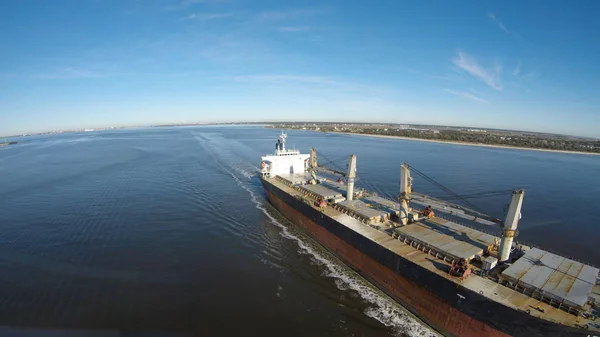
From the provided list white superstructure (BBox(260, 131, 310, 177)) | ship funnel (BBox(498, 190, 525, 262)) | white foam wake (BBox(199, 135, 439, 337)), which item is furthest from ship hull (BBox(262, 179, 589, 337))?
white superstructure (BBox(260, 131, 310, 177))

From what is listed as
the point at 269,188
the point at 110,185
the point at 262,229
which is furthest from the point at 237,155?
the point at 262,229

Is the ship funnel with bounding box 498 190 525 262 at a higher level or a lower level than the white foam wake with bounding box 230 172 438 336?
higher

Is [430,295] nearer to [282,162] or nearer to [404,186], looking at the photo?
[404,186]

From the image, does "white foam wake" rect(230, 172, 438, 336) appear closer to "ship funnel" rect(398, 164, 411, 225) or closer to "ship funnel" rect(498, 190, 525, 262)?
"ship funnel" rect(498, 190, 525, 262)

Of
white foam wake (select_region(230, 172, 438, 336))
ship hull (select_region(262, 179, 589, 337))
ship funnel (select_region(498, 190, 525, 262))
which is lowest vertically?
white foam wake (select_region(230, 172, 438, 336))

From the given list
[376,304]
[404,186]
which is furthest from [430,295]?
[404,186]

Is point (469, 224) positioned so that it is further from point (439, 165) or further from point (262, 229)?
point (439, 165)

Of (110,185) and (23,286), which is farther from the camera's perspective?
(110,185)
